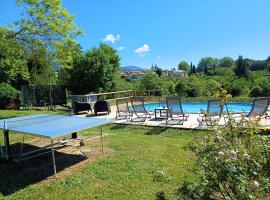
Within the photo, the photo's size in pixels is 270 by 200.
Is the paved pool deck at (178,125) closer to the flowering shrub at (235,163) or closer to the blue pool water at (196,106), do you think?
the blue pool water at (196,106)

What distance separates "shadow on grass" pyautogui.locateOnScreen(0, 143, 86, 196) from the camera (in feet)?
19.0

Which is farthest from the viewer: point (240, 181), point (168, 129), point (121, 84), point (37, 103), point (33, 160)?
point (121, 84)

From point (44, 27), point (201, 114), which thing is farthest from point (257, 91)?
point (44, 27)

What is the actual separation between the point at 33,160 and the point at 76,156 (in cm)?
118

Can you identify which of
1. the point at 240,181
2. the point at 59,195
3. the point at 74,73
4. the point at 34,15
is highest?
the point at 34,15

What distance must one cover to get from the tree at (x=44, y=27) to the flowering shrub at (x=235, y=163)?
13.3 metres

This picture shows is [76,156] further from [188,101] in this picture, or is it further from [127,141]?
[188,101]

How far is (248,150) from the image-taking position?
390 centimetres

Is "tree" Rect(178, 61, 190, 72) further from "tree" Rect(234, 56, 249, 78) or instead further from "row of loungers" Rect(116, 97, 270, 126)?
"row of loungers" Rect(116, 97, 270, 126)

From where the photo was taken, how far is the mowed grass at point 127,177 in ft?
16.9


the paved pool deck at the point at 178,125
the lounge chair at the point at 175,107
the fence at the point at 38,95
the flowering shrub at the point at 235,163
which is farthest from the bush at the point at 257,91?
the flowering shrub at the point at 235,163

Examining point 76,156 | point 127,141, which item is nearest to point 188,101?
point 127,141

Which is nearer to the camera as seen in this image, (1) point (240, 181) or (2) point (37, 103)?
(1) point (240, 181)

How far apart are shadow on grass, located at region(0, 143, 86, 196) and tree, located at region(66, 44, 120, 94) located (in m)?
20.5
